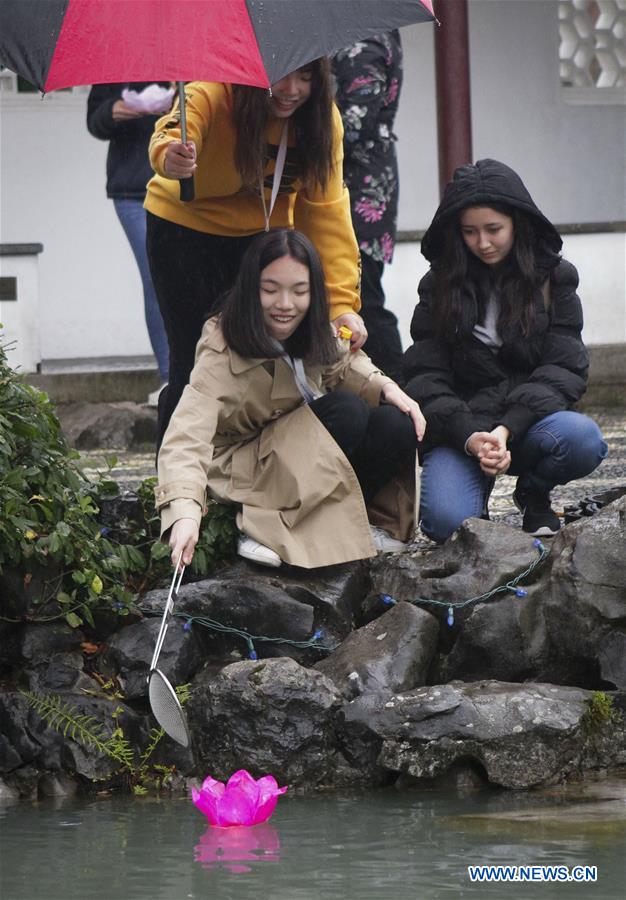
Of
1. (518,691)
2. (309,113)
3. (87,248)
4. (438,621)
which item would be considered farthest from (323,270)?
(87,248)

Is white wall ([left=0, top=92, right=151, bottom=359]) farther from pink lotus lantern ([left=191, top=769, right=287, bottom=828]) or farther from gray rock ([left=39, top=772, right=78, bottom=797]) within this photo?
pink lotus lantern ([left=191, top=769, right=287, bottom=828])

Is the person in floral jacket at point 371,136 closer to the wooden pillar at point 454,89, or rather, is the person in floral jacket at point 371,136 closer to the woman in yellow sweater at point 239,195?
the woman in yellow sweater at point 239,195

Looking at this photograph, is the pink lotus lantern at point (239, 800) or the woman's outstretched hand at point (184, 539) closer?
the pink lotus lantern at point (239, 800)

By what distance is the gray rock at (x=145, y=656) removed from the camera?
451cm

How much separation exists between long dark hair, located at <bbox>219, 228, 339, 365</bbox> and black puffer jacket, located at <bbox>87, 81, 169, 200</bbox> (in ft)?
8.63

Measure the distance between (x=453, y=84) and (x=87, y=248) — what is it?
2516 millimetres

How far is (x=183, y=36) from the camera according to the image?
14.1 ft

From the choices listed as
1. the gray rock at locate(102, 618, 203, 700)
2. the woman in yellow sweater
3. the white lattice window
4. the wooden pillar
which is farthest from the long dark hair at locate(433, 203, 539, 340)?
the white lattice window

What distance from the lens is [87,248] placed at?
10484 mm

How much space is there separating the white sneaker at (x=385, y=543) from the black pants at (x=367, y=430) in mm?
195

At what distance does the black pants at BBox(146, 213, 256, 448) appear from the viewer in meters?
4.93

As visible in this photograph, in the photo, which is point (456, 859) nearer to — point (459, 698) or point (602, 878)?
point (602, 878)

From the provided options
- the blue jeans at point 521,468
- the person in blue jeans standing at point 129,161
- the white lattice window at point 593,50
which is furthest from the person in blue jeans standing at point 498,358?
the white lattice window at point 593,50

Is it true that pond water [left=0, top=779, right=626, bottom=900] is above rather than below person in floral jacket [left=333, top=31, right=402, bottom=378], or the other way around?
below
